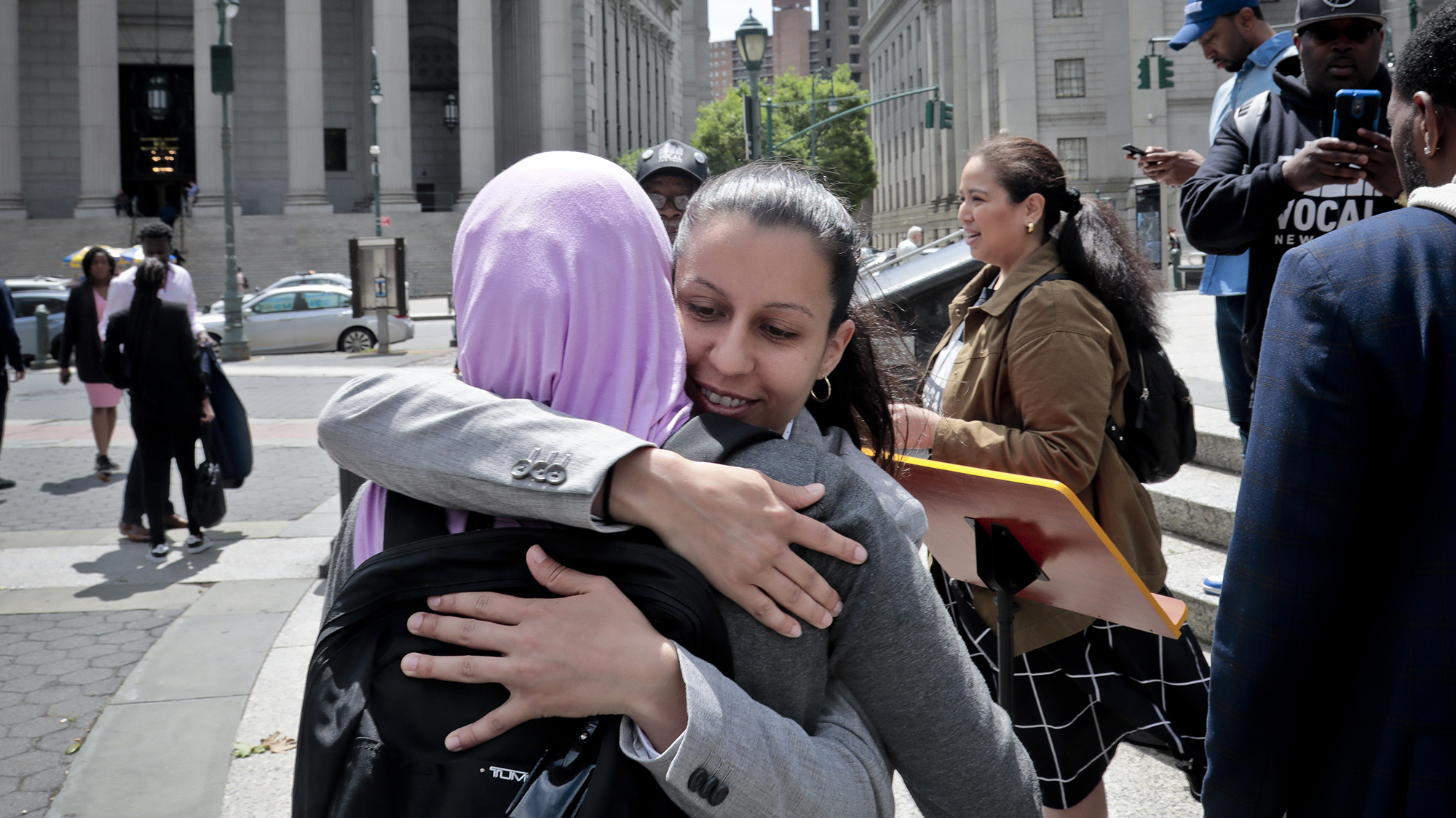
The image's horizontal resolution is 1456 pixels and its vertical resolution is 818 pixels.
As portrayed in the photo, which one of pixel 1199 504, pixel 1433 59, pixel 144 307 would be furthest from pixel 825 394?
pixel 144 307

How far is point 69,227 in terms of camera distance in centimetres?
4694

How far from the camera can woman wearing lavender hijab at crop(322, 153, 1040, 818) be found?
132 cm

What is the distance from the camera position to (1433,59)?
1.75m

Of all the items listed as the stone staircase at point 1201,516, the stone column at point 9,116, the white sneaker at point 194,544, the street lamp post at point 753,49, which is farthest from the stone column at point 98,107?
the stone staircase at point 1201,516

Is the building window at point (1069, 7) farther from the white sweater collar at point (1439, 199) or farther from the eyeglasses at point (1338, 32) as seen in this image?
the white sweater collar at point (1439, 199)

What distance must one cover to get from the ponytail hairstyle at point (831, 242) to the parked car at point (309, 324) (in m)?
24.2

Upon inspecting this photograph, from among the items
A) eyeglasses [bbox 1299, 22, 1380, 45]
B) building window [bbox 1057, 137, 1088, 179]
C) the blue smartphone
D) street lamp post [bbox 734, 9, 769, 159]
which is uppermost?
building window [bbox 1057, 137, 1088, 179]

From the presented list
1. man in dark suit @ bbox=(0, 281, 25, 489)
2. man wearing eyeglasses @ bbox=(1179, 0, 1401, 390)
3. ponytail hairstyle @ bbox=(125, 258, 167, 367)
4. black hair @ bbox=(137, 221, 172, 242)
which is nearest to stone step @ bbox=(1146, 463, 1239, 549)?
man wearing eyeglasses @ bbox=(1179, 0, 1401, 390)

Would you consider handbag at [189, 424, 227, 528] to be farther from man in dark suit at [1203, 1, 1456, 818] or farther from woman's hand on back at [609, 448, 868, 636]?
man in dark suit at [1203, 1, 1456, 818]

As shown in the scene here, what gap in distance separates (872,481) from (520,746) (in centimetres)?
60

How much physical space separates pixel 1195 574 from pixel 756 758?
4.26 metres

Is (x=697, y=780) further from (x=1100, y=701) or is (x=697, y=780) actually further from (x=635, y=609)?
(x=1100, y=701)

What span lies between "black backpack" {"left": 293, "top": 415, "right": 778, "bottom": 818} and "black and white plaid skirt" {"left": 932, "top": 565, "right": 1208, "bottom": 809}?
1.70 m

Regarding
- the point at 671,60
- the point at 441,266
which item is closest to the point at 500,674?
the point at 441,266
